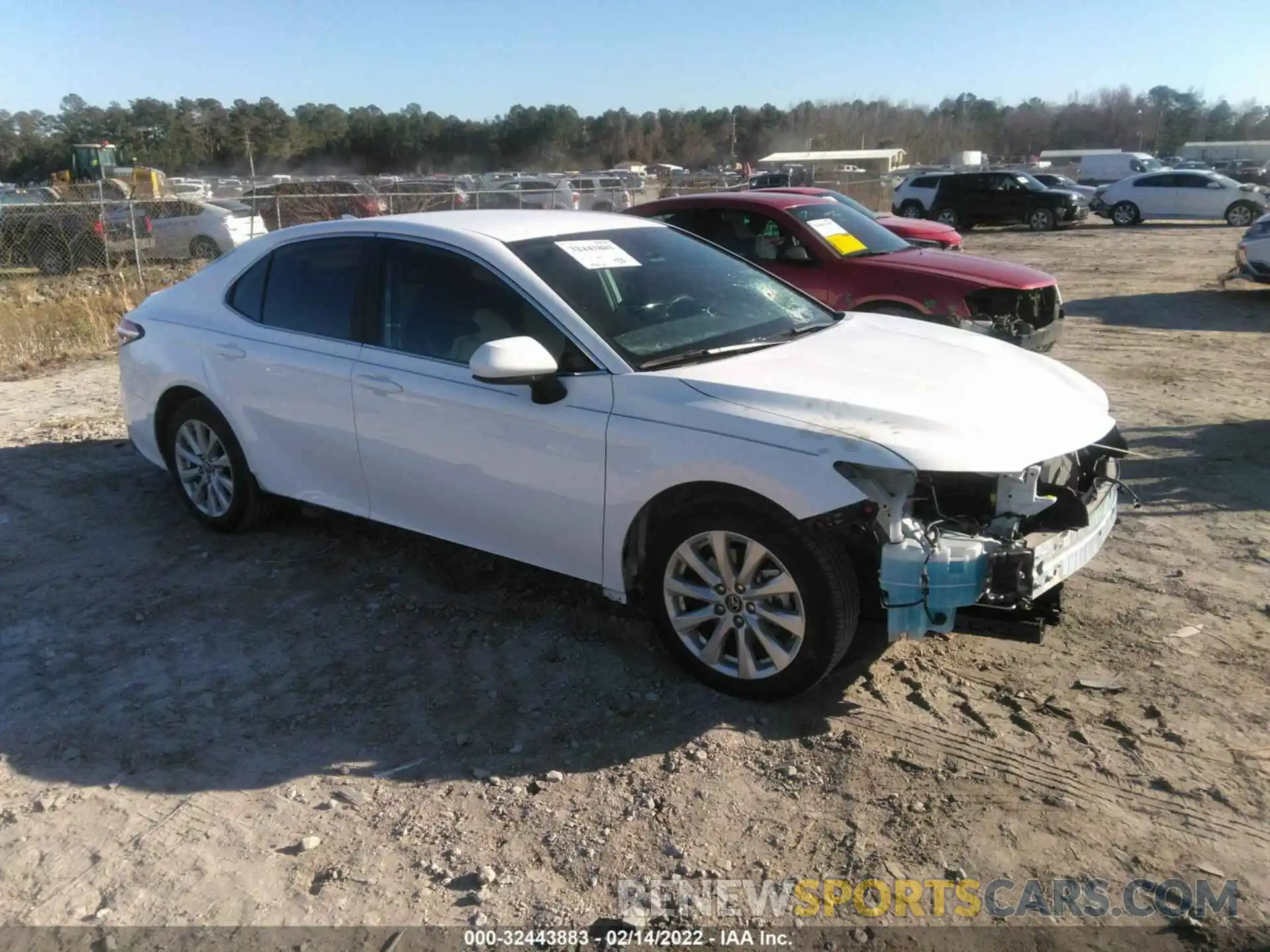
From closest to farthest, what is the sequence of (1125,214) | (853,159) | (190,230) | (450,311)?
1. (450,311)
2. (190,230)
3. (1125,214)
4. (853,159)

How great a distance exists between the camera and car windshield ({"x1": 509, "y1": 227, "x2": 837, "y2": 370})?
4.14 metres

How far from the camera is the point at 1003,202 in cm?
2769

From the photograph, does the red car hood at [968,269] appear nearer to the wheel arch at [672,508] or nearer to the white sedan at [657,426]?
the white sedan at [657,426]

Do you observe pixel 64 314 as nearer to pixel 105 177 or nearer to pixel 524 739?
pixel 524 739

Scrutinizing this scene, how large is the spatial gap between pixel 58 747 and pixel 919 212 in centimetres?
2816

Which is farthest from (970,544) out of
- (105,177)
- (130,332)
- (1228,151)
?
(1228,151)

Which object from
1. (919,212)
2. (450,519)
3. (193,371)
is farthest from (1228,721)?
(919,212)

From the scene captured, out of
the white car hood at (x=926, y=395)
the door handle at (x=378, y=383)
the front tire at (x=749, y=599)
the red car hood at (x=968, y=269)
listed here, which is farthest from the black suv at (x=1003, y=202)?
the front tire at (x=749, y=599)

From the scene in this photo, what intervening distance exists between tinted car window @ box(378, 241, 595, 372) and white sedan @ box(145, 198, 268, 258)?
1647cm

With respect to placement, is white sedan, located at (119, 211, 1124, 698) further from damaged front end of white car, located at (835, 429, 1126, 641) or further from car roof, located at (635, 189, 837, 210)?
car roof, located at (635, 189, 837, 210)

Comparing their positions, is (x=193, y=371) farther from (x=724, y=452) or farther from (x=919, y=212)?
(x=919, y=212)

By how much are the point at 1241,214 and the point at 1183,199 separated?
1460 mm

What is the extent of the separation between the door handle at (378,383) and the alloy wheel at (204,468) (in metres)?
1.23

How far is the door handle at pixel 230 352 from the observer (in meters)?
5.15
